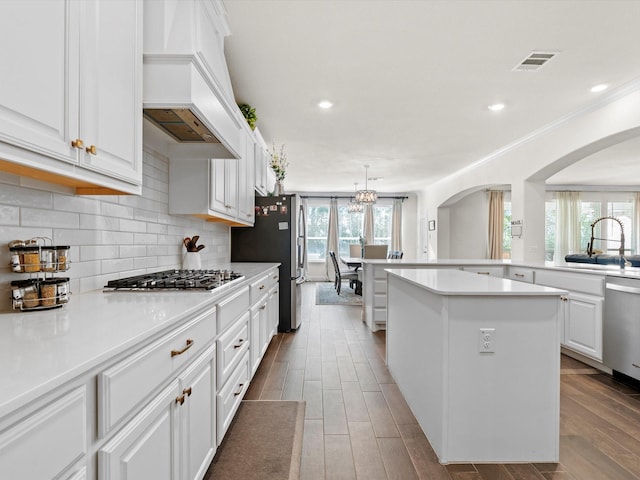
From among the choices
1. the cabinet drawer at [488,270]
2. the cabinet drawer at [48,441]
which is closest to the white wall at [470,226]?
the cabinet drawer at [488,270]

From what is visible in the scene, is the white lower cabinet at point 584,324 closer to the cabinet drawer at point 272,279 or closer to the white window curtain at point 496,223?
the cabinet drawer at point 272,279

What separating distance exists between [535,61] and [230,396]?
349 cm

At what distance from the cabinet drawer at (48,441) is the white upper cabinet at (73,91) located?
61 centimetres

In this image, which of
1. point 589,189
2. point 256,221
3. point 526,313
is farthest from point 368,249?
point 589,189

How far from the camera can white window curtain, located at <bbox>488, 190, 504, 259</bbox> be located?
31.1ft

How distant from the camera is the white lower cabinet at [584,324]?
3.15m

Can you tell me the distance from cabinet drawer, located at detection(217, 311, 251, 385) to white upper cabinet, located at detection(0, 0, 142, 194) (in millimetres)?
859

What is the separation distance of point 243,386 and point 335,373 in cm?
101

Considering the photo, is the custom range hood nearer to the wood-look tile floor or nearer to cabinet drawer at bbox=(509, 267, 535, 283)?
the wood-look tile floor

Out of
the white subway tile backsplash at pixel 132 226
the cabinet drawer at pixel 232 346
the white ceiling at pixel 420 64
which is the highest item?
the white ceiling at pixel 420 64

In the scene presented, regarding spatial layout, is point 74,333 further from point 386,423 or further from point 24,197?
point 386,423

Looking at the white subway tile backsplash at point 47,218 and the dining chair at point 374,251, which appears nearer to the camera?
the white subway tile backsplash at point 47,218

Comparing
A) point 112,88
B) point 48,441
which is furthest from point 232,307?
point 48,441

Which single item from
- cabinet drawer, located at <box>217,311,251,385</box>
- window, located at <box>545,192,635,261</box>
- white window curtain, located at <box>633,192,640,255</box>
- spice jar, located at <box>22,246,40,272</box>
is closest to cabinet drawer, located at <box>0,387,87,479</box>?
spice jar, located at <box>22,246,40,272</box>
